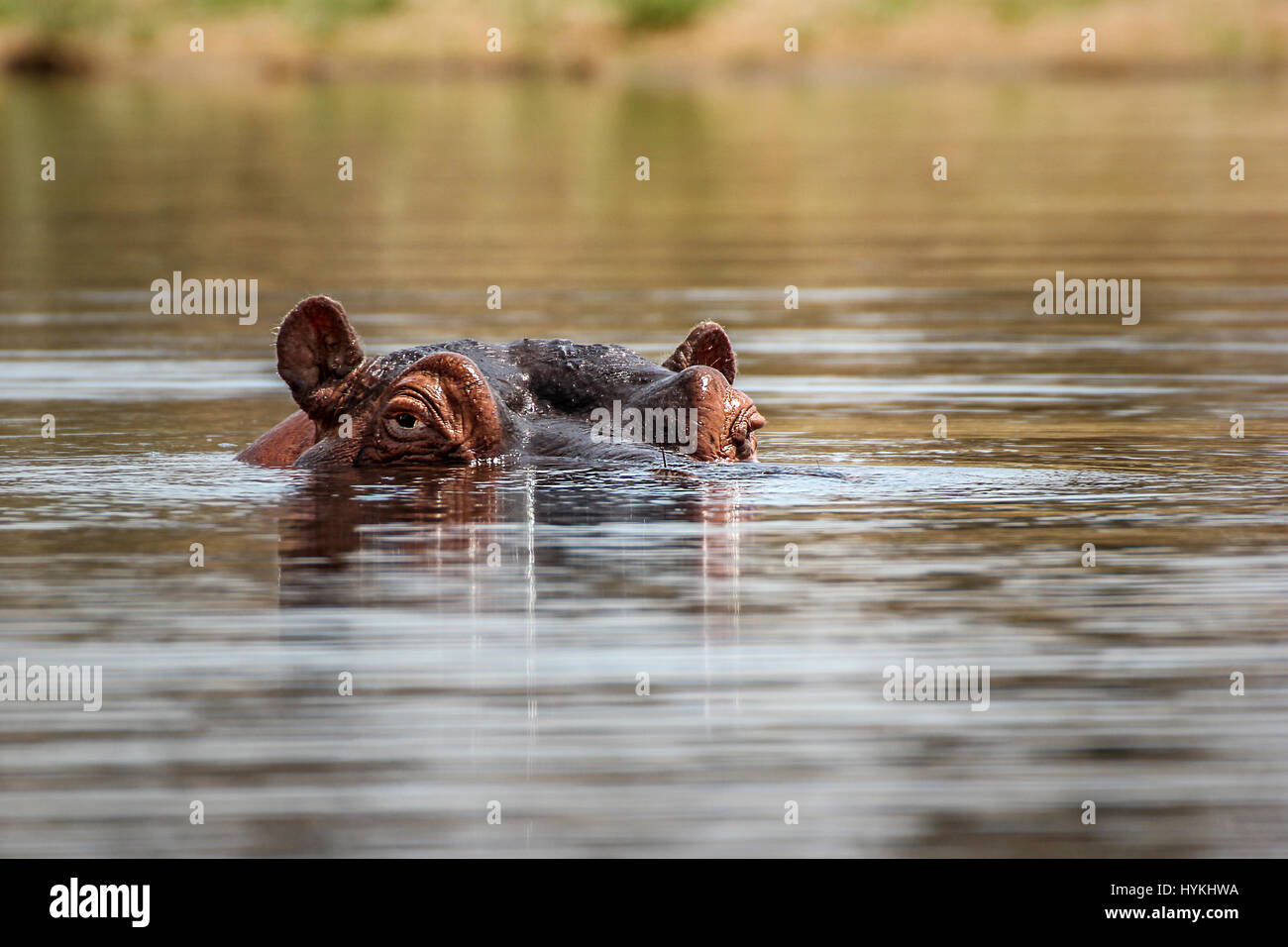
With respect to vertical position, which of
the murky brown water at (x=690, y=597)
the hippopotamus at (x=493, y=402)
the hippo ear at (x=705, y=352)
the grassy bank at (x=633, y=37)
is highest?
the grassy bank at (x=633, y=37)

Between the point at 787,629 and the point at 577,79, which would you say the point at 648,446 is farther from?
the point at 577,79

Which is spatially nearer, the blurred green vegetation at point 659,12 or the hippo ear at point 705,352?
the hippo ear at point 705,352

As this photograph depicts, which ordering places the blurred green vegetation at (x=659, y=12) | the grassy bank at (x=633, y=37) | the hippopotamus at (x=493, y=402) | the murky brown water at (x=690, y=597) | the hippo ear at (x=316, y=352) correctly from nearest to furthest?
1. the murky brown water at (x=690, y=597)
2. the hippopotamus at (x=493, y=402)
3. the hippo ear at (x=316, y=352)
4. the grassy bank at (x=633, y=37)
5. the blurred green vegetation at (x=659, y=12)

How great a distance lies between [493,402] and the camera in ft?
33.2

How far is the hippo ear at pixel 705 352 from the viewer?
11.0m

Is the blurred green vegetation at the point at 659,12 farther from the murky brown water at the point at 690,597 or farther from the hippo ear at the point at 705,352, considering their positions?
the hippo ear at the point at 705,352

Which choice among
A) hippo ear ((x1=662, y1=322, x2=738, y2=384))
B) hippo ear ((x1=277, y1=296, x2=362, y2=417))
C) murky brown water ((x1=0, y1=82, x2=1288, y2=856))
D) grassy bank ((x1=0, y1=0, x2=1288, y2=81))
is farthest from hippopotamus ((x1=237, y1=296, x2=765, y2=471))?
grassy bank ((x1=0, y1=0, x2=1288, y2=81))

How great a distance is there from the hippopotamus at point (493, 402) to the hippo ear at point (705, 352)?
35 centimetres

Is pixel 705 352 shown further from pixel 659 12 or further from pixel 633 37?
pixel 633 37

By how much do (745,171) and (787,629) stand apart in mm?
29933

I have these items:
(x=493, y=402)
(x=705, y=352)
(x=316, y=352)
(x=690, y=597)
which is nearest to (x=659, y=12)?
(x=705, y=352)

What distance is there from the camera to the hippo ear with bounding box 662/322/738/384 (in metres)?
11.0

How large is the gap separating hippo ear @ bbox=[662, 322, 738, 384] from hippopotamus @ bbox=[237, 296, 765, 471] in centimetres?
35

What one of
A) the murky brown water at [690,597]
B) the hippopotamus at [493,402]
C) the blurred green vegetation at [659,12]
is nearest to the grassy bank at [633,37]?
the blurred green vegetation at [659,12]
